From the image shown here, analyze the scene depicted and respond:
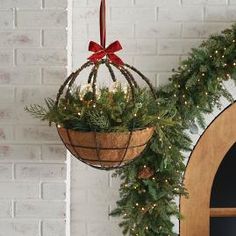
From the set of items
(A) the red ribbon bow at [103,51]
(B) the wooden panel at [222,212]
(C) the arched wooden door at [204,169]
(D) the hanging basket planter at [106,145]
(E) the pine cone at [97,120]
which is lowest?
(B) the wooden panel at [222,212]

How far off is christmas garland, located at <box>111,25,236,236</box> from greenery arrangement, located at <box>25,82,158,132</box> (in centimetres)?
36

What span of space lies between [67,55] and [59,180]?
491 mm

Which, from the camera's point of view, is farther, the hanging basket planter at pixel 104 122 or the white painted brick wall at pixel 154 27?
the white painted brick wall at pixel 154 27

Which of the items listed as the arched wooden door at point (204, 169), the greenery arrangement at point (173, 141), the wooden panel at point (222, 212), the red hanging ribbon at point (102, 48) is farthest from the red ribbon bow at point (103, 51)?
the wooden panel at point (222, 212)

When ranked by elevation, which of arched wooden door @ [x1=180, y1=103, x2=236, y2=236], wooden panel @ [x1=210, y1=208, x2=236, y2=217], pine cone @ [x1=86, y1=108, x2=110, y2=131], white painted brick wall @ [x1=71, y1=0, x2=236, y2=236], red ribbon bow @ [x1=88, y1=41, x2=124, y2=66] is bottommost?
wooden panel @ [x1=210, y1=208, x2=236, y2=217]

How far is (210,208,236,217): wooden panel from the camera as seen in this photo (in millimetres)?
2072

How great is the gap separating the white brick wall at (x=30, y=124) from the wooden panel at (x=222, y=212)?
0.75 meters

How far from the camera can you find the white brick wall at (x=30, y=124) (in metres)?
1.65

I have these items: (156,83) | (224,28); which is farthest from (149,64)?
(224,28)

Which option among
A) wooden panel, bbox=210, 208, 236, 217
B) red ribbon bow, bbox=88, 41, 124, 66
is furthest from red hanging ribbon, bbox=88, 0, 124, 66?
wooden panel, bbox=210, 208, 236, 217

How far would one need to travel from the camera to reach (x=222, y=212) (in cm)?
208

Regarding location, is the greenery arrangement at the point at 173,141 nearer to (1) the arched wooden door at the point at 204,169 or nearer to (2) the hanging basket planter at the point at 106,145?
(1) the arched wooden door at the point at 204,169

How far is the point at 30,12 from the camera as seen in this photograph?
1652 mm

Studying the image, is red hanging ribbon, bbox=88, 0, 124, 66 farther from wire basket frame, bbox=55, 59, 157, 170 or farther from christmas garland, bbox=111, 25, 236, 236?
christmas garland, bbox=111, 25, 236, 236
